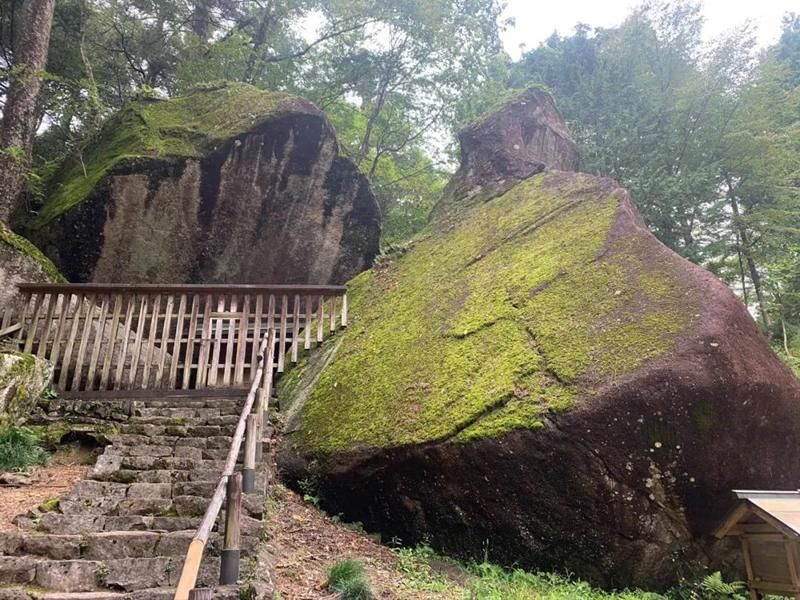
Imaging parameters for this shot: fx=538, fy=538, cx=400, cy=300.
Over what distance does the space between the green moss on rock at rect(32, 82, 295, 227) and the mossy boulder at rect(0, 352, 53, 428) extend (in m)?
4.47

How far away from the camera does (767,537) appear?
13.9 feet

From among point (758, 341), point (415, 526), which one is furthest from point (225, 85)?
point (758, 341)

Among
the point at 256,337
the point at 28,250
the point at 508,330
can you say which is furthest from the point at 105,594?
the point at 28,250

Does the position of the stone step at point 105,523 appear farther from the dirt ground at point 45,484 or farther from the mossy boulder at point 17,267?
the mossy boulder at point 17,267

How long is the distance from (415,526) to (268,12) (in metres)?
14.5

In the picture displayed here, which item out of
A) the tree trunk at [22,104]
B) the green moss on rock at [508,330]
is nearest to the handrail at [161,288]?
the green moss on rock at [508,330]

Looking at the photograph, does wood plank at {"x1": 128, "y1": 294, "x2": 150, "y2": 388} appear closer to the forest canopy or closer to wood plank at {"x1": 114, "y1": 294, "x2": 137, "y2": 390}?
wood plank at {"x1": 114, "y1": 294, "x2": 137, "y2": 390}

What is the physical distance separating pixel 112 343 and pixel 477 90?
37.6ft

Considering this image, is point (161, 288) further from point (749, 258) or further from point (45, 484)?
point (749, 258)

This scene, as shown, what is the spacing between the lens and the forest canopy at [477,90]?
38.6 ft

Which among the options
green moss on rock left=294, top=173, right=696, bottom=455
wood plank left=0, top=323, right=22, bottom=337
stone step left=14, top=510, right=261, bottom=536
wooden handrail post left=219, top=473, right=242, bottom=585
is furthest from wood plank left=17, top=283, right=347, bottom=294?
wooden handrail post left=219, top=473, right=242, bottom=585

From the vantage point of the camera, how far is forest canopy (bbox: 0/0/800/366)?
11.8 metres

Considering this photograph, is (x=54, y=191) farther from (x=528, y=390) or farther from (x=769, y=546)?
(x=769, y=546)

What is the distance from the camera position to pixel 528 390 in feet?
15.6
